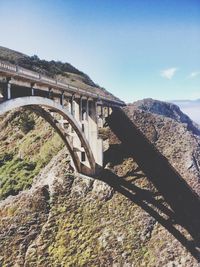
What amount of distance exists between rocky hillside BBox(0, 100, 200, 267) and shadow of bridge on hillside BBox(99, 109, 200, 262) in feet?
0.34

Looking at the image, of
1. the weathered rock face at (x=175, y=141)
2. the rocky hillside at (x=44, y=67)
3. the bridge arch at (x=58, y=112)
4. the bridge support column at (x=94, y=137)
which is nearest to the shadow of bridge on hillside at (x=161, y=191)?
the weathered rock face at (x=175, y=141)

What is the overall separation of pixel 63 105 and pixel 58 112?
90 centimetres

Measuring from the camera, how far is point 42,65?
90750 mm

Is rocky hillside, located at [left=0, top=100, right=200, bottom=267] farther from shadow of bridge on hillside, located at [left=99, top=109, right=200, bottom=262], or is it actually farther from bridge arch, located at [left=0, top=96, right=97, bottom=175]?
bridge arch, located at [left=0, top=96, right=97, bottom=175]

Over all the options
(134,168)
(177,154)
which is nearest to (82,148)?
(134,168)

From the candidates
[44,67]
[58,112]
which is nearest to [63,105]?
[58,112]

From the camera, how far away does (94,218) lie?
2953cm

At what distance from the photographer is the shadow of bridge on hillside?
94.8 feet

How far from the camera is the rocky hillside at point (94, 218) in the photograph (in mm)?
26406

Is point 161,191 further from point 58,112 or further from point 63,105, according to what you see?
point 58,112

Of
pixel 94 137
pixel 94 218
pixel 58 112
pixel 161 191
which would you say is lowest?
pixel 94 218

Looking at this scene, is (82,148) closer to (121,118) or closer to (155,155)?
(155,155)

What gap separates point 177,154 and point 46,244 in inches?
787

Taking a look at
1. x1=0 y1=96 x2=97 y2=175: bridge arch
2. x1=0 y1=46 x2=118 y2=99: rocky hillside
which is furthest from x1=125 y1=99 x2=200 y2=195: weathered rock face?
x1=0 y1=46 x2=118 y2=99: rocky hillside
